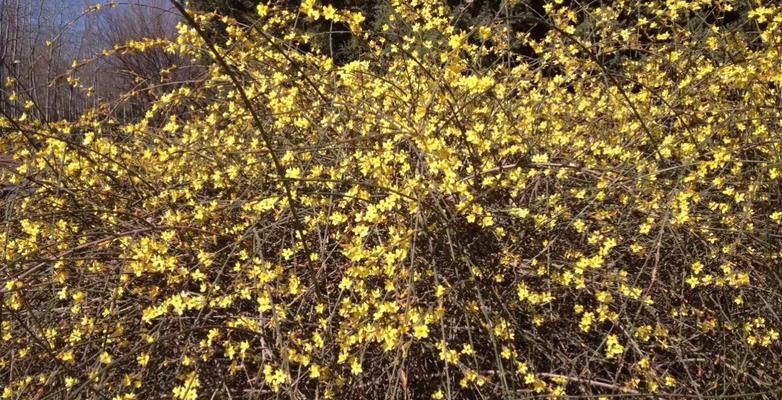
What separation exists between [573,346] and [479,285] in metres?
0.56

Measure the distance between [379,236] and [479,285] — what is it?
36 cm

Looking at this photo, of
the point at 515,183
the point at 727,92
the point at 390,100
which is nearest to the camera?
the point at 515,183

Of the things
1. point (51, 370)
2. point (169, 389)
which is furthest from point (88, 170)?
point (169, 389)

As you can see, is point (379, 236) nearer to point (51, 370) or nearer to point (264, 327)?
point (264, 327)

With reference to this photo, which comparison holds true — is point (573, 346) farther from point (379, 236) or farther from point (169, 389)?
point (169, 389)

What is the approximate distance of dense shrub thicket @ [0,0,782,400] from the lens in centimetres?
196

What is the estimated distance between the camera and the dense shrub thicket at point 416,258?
77.1 inches

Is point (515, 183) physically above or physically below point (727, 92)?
above

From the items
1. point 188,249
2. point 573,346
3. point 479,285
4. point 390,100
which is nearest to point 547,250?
point 479,285

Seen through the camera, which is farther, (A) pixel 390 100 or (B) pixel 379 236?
(A) pixel 390 100

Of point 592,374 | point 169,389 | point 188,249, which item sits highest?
point 188,249

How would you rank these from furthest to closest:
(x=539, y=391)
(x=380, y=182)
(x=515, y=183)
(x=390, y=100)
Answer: (x=390, y=100), (x=515, y=183), (x=380, y=182), (x=539, y=391)

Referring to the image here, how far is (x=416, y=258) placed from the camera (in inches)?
80.2

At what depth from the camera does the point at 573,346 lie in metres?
2.27
